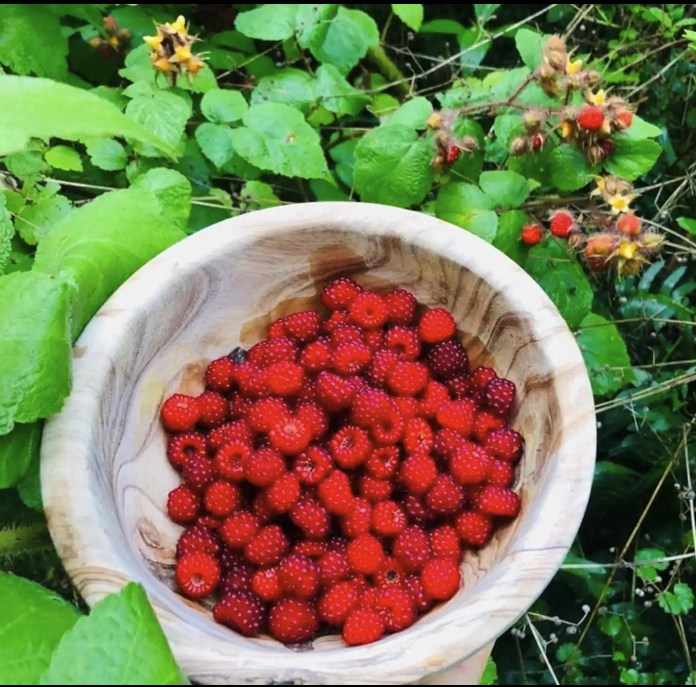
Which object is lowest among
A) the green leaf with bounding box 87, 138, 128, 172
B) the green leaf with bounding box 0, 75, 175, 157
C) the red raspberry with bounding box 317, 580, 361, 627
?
the red raspberry with bounding box 317, 580, 361, 627

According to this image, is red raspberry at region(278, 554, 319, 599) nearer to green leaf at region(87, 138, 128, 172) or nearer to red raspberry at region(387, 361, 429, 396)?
red raspberry at region(387, 361, 429, 396)

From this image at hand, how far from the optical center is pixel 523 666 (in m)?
1.02

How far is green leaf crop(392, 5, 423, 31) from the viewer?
3.61ft

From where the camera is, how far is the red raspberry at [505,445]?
2.47 feet

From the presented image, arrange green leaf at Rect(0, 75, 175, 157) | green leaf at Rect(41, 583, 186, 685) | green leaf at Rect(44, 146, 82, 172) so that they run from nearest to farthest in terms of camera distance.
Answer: green leaf at Rect(41, 583, 186, 685), green leaf at Rect(0, 75, 175, 157), green leaf at Rect(44, 146, 82, 172)

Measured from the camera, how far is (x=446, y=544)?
2.39ft

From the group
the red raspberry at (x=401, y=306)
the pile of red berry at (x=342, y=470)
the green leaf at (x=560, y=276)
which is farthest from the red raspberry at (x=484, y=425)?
the green leaf at (x=560, y=276)

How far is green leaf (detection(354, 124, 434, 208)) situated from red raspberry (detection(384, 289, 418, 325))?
0.13 metres

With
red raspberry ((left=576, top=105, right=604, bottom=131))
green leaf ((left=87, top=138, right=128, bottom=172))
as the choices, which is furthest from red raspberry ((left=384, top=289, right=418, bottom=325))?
green leaf ((left=87, top=138, right=128, bottom=172))

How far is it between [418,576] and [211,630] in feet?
0.51

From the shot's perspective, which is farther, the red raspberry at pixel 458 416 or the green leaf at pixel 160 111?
the green leaf at pixel 160 111

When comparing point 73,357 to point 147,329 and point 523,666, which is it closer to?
point 147,329

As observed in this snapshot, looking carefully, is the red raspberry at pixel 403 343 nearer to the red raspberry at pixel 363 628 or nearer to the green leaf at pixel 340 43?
the red raspberry at pixel 363 628

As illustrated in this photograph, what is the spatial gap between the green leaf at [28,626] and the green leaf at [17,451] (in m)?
0.07
